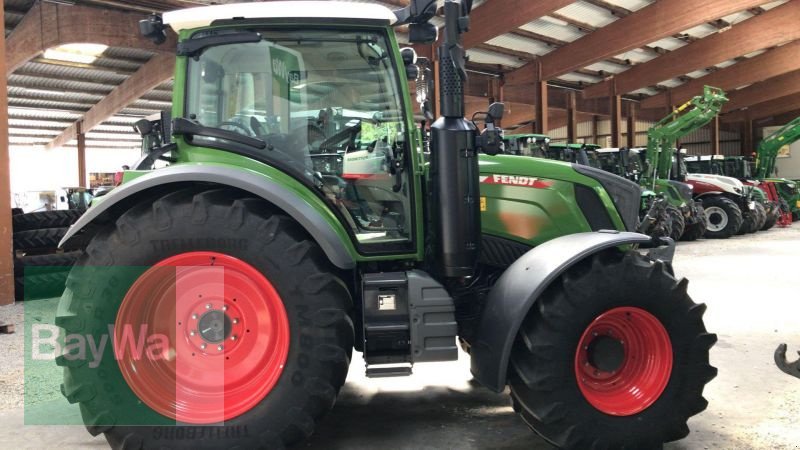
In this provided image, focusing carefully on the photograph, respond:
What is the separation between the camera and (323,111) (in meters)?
3.36

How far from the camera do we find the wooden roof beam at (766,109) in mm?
30562

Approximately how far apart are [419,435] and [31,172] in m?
31.4

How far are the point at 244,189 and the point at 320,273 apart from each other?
0.53 metres

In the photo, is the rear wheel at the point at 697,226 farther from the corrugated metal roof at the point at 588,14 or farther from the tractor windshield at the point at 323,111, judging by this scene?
the tractor windshield at the point at 323,111

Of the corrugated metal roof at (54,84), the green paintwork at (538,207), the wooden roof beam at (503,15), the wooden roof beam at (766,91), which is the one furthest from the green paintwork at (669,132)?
the corrugated metal roof at (54,84)

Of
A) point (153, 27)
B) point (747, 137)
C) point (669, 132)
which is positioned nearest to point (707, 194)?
point (669, 132)

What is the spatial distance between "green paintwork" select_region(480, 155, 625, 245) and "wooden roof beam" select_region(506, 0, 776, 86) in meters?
13.6

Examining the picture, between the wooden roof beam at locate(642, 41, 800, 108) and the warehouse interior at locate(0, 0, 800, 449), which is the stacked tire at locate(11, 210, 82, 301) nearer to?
the warehouse interior at locate(0, 0, 800, 449)

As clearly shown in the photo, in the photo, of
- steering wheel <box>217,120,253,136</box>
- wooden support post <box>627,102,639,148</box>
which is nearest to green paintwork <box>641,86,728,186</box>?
wooden support post <box>627,102,639,148</box>

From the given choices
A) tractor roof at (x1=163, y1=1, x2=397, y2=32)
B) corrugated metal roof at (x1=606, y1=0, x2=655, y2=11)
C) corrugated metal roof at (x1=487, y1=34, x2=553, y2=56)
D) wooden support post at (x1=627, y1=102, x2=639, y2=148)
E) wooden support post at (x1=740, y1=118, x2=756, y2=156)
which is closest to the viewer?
tractor roof at (x1=163, y1=1, x2=397, y2=32)

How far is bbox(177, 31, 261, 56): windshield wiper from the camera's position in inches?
127

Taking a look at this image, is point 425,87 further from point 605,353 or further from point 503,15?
point 503,15

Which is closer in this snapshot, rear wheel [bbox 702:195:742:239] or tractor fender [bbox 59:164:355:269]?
tractor fender [bbox 59:164:355:269]

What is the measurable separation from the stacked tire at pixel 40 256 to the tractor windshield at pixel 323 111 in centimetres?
566
